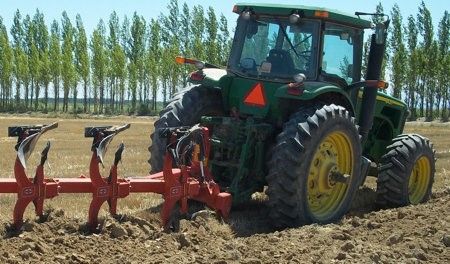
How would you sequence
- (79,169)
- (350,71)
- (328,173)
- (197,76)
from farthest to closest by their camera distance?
(79,169) → (350,71) → (197,76) → (328,173)

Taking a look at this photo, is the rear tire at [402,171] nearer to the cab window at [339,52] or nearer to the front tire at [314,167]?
the front tire at [314,167]

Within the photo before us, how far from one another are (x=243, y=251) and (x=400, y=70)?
165 ft

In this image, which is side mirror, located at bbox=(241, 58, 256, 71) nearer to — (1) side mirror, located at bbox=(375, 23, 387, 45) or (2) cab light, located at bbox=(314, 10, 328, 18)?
(2) cab light, located at bbox=(314, 10, 328, 18)

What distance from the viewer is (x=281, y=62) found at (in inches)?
291

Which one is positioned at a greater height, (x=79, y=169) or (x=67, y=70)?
(x=67, y=70)

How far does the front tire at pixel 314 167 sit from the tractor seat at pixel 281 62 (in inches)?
23.0

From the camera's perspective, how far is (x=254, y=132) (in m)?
6.89

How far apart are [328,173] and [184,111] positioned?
1.74 metres

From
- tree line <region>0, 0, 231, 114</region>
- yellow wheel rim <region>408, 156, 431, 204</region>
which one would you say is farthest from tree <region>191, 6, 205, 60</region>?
yellow wheel rim <region>408, 156, 431, 204</region>

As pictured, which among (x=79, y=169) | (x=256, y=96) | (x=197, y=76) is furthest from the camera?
(x=79, y=169)

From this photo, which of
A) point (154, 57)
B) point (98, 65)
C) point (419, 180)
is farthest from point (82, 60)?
point (419, 180)

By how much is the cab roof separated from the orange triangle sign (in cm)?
88

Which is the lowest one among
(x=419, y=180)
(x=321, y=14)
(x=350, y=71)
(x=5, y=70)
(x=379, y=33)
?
(x=419, y=180)

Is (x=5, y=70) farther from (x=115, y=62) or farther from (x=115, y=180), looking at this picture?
(x=115, y=180)
